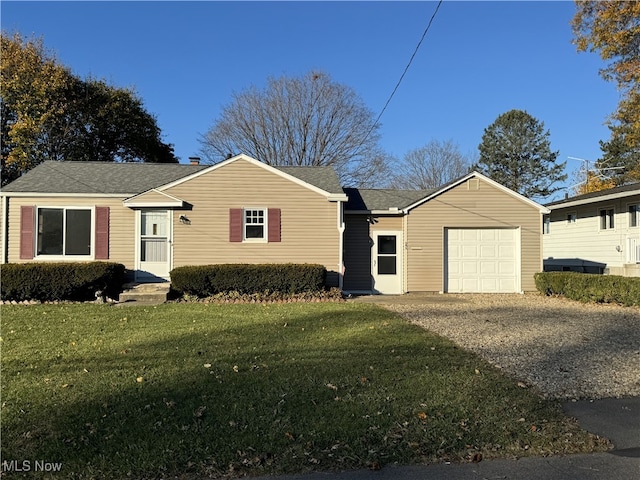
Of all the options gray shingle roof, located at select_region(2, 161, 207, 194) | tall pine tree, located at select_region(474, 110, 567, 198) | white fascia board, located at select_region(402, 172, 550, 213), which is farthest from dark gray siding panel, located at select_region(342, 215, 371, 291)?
tall pine tree, located at select_region(474, 110, 567, 198)

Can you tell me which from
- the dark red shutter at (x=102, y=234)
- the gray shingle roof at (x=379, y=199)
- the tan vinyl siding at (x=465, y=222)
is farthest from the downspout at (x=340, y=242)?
the dark red shutter at (x=102, y=234)

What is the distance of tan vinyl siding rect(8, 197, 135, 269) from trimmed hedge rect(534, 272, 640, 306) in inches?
495

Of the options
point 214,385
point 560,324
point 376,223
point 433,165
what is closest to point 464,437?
point 214,385

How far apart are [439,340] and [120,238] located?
10.7m

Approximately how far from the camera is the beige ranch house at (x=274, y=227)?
47.1 feet

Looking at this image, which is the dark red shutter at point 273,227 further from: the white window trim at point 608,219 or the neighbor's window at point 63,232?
Answer: the white window trim at point 608,219

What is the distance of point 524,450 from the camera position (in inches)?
146

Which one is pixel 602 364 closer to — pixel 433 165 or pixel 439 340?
pixel 439 340

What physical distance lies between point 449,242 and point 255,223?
6348 mm

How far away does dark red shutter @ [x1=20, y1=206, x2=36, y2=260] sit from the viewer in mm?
14125

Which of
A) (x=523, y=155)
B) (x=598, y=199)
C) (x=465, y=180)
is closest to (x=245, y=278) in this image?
(x=465, y=180)

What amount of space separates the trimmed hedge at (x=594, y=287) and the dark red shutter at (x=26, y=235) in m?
15.5

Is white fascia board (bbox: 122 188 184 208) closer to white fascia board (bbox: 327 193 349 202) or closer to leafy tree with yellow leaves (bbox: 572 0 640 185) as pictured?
white fascia board (bbox: 327 193 349 202)

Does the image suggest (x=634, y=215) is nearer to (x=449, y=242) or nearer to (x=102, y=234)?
(x=449, y=242)
